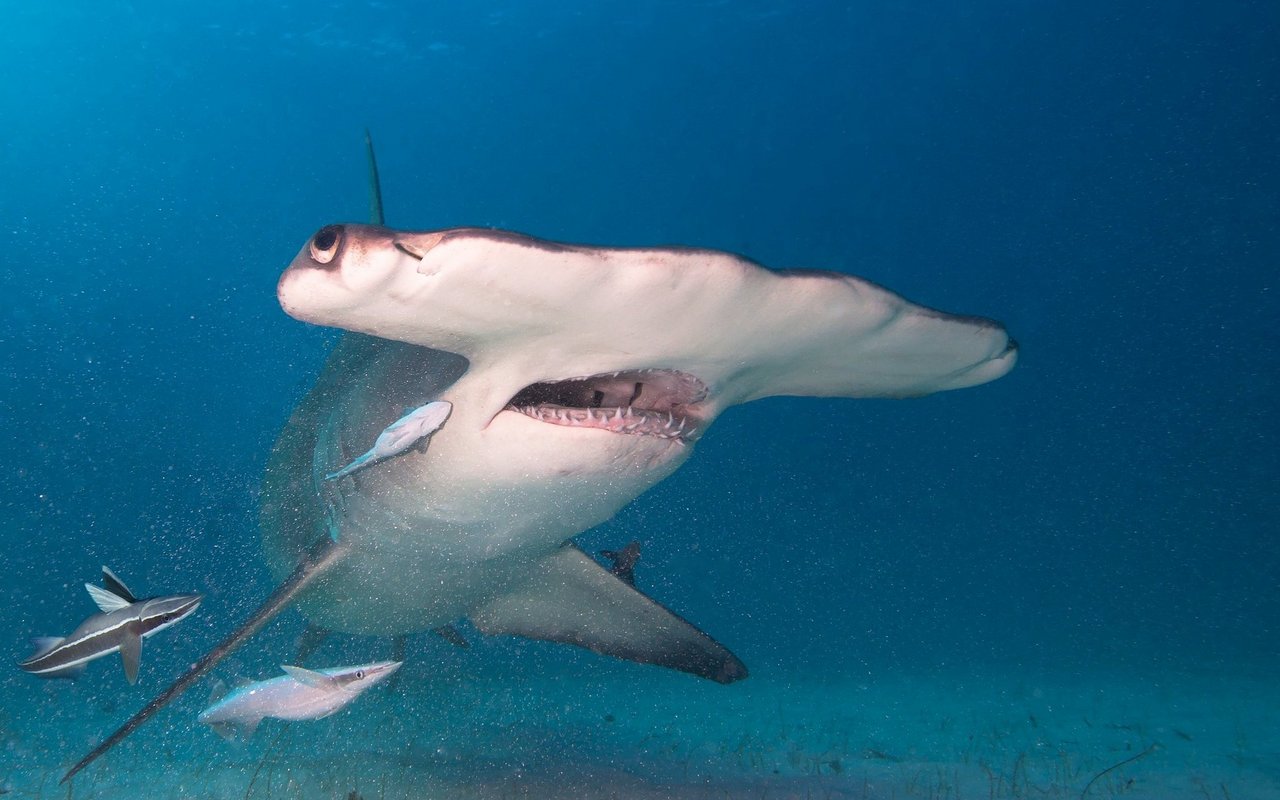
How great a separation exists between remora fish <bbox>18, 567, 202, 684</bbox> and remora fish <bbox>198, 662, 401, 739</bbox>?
38cm

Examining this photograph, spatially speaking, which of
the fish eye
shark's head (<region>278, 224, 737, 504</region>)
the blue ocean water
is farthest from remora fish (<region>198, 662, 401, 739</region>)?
the blue ocean water

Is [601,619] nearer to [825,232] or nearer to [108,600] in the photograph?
[108,600]

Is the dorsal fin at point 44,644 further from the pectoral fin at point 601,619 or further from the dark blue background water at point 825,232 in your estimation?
the dark blue background water at point 825,232

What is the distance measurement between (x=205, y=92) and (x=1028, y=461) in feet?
200

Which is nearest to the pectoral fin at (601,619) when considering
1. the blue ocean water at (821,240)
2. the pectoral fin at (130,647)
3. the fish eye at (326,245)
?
the pectoral fin at (130,647)

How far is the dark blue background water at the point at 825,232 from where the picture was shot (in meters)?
29.7

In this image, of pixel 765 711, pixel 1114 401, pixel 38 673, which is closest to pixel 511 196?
pixel 765 711

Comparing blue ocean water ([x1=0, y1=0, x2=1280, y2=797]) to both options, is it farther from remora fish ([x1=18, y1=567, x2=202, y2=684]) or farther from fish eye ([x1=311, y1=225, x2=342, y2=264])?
fish eye ([x1=311, y1=225, x2=342, y2=264])

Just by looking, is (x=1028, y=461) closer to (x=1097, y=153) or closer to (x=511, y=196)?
(x=1097, y=153)

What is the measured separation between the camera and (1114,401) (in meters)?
49.3

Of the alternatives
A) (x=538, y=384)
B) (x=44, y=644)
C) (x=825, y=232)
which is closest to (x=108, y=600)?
(x=44, y=644)

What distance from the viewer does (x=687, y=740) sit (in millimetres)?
9773

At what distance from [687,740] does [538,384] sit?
Result: 919 cm

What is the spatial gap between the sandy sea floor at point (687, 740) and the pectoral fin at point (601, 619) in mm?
1072
